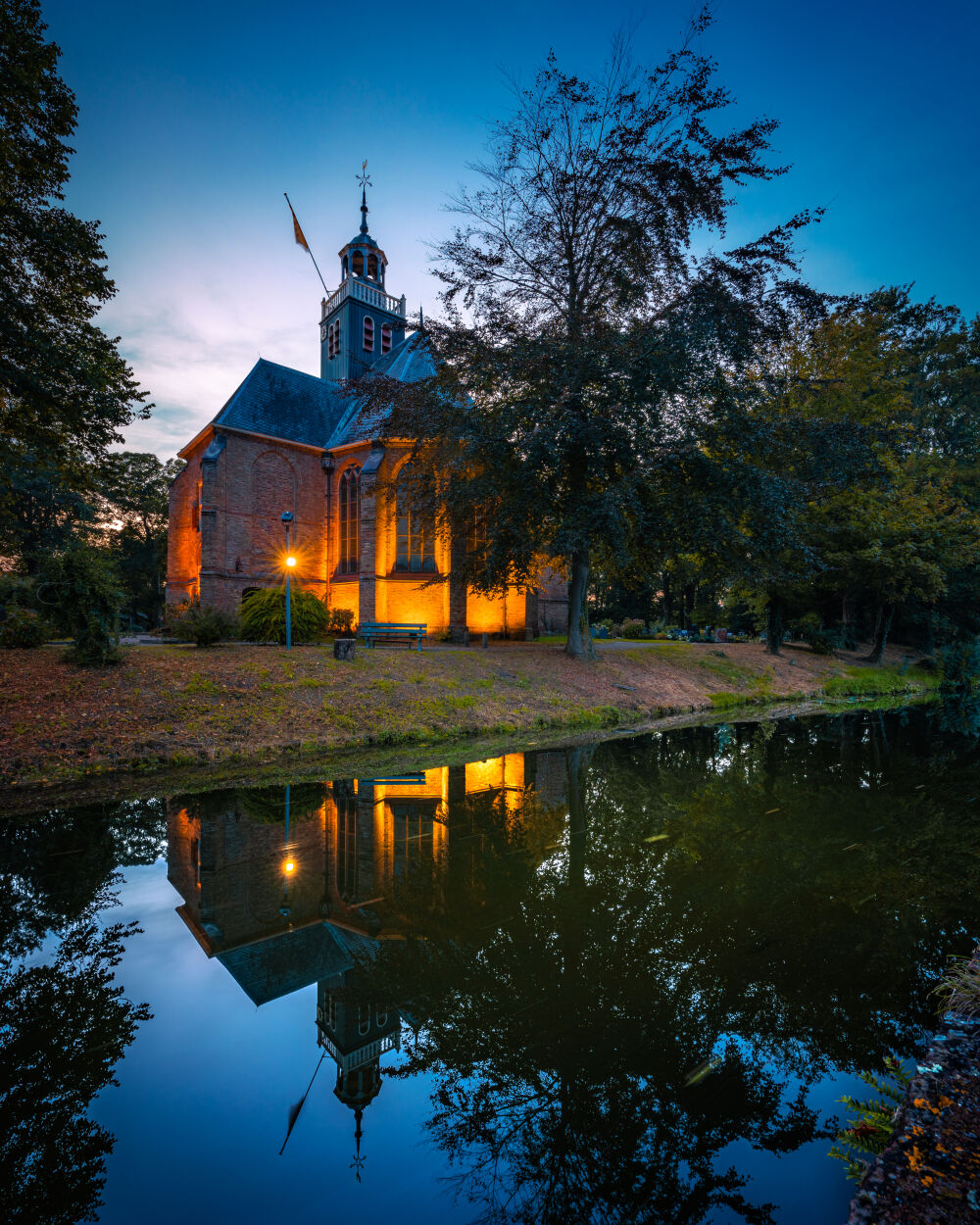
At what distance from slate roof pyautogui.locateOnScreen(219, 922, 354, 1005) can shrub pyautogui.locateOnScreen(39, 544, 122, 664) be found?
9.25 metres

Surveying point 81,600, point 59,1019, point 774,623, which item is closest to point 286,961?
point 59,1019

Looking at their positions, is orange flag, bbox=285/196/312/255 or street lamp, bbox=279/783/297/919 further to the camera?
orange flag, bbox=285/196/312/255

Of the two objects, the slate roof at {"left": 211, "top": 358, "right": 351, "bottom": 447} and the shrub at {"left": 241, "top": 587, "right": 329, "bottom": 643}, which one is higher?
the slate roof at {"left": 211, "top": 358, "right": 351, "bottom": 447}

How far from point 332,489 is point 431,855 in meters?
23.1

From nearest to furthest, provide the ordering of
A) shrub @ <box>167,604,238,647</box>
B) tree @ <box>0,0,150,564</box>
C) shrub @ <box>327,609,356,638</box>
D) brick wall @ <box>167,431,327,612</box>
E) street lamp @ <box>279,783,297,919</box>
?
1. street lamp @ <box>279,783,297,919</box>
2. tree @ <box>0,0,150,564</box>
3. shrub @ <box>167,604,238,647</box>
4. shrub @ <box>327,609,356,638</box>
5. brick wall @ <box>167,431,327,612</box>

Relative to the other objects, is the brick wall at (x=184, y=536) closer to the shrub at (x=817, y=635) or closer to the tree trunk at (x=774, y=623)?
the tree trunk at (x=774, y=623)

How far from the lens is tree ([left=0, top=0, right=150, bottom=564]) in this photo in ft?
33.9

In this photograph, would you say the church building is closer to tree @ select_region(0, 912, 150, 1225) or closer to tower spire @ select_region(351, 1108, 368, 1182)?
tree @ select_region(0, 912, 150, 1225)

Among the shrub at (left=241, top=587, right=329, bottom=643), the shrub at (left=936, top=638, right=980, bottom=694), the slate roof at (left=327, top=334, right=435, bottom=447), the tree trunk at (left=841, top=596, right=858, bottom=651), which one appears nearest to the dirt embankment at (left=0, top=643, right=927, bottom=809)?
the shrub at (left=241, top=587, right=329, bottom=643)

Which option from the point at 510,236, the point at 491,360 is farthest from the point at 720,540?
the point at 510,236

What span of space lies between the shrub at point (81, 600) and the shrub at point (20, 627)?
0.83 meters

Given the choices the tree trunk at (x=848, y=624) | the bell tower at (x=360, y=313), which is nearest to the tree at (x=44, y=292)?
the bell tower at (x=360, y=313)

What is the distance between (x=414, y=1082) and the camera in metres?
2.62

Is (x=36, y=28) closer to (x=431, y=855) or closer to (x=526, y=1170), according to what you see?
(x=431, y=855)
